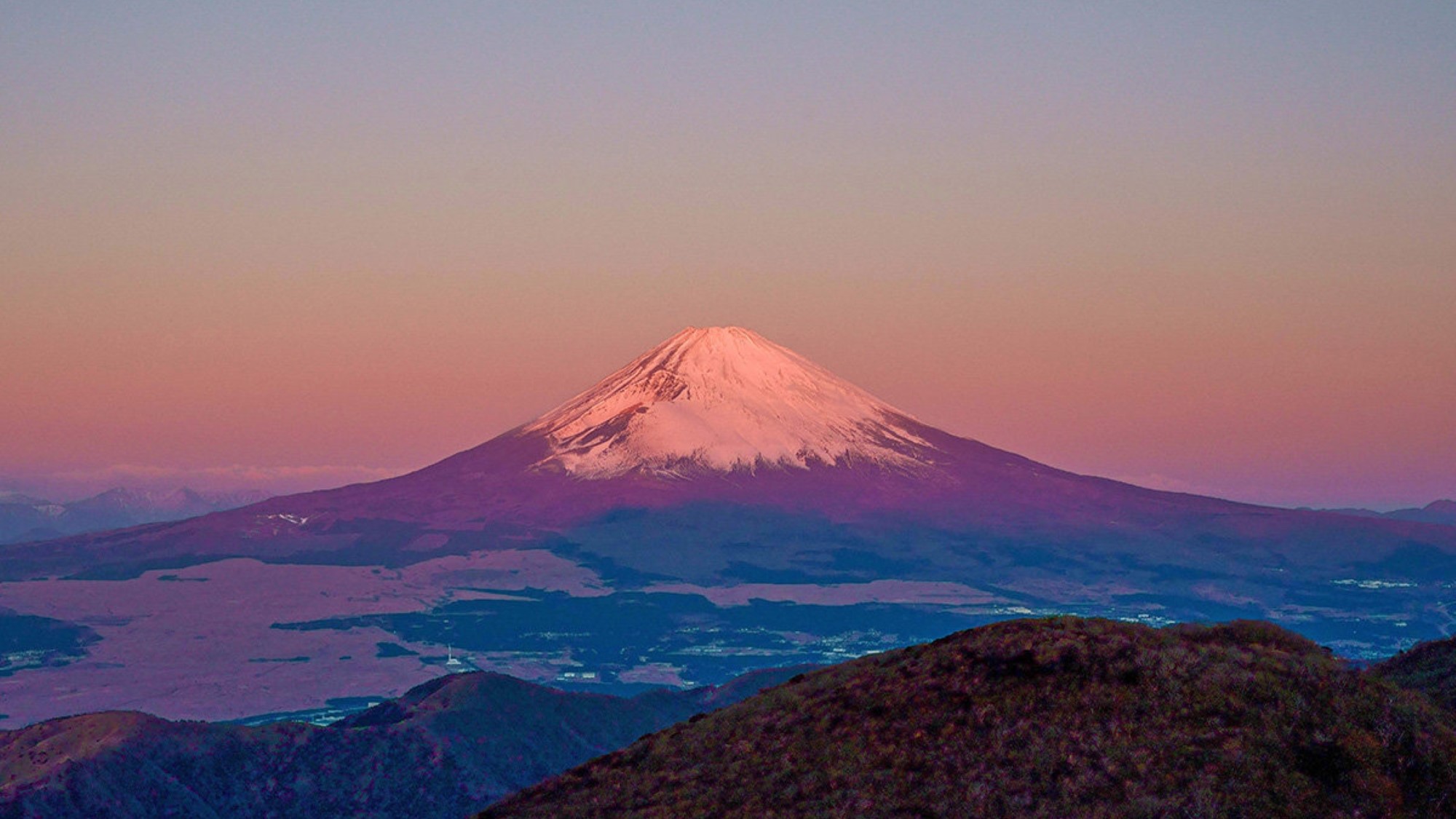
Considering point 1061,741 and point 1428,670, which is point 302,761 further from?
point 1428,670

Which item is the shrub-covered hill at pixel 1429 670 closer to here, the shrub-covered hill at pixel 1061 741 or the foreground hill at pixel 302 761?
the shrub-covered hill at pixel 1061 741

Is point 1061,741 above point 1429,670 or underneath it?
underneath

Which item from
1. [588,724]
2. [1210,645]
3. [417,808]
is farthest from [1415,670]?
[588,724]

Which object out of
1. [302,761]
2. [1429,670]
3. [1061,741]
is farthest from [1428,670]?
[302,761]

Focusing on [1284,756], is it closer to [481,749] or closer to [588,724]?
[481,749]

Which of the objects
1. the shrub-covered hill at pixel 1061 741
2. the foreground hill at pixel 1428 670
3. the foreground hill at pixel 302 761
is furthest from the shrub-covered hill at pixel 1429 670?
the foreground hill at pixel 302 761

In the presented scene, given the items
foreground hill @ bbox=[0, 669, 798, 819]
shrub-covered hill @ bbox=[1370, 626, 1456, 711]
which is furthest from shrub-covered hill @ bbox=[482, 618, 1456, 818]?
foreground hill @ bbox=[0, 669, 798, 819]
